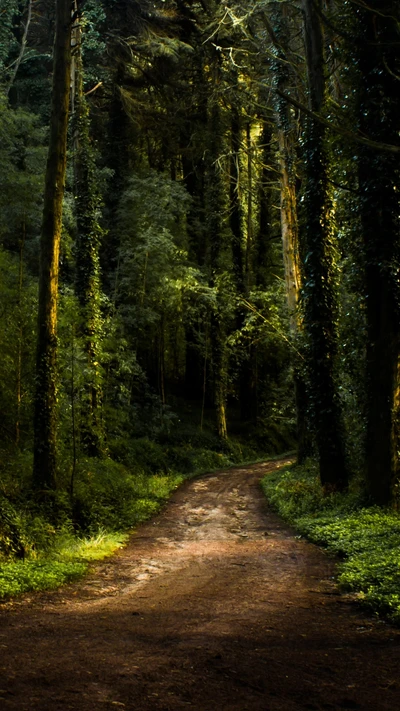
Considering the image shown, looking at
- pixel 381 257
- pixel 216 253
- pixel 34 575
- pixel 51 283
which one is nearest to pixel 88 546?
pixel 34 575

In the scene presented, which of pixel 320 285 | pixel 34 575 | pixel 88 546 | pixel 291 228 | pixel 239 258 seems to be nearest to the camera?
pixel 34 575

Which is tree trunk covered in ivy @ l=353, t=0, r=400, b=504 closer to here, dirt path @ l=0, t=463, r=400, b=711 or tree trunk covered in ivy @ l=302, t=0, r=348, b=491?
tree trunk covered in ivy @ l=302, t=0, r=348, b=491

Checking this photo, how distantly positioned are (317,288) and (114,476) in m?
6.78

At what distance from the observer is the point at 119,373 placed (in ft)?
65.1

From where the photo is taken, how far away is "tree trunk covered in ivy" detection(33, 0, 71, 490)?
10812 millimetres

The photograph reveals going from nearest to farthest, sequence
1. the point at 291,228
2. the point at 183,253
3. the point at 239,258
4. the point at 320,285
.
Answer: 1. the point at 320,285
2. the point at 291,228
3. the point at 183,253
4. the point at 239,258

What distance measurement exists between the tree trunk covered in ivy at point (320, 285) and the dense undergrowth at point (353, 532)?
0.87 m

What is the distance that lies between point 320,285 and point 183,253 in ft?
36.8

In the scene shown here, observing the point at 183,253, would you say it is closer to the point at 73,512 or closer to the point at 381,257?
the point at 381,257

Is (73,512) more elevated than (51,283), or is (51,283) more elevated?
(51,283)

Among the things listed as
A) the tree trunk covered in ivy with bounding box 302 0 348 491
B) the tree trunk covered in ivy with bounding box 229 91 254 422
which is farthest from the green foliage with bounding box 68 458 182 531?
the tree trunk covered in ivy with bounding box 229 91 254 422

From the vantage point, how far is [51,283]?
35.8 feet

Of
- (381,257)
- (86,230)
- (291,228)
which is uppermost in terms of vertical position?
(291,228)

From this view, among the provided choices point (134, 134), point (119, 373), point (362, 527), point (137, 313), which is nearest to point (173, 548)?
point (362, 527)
